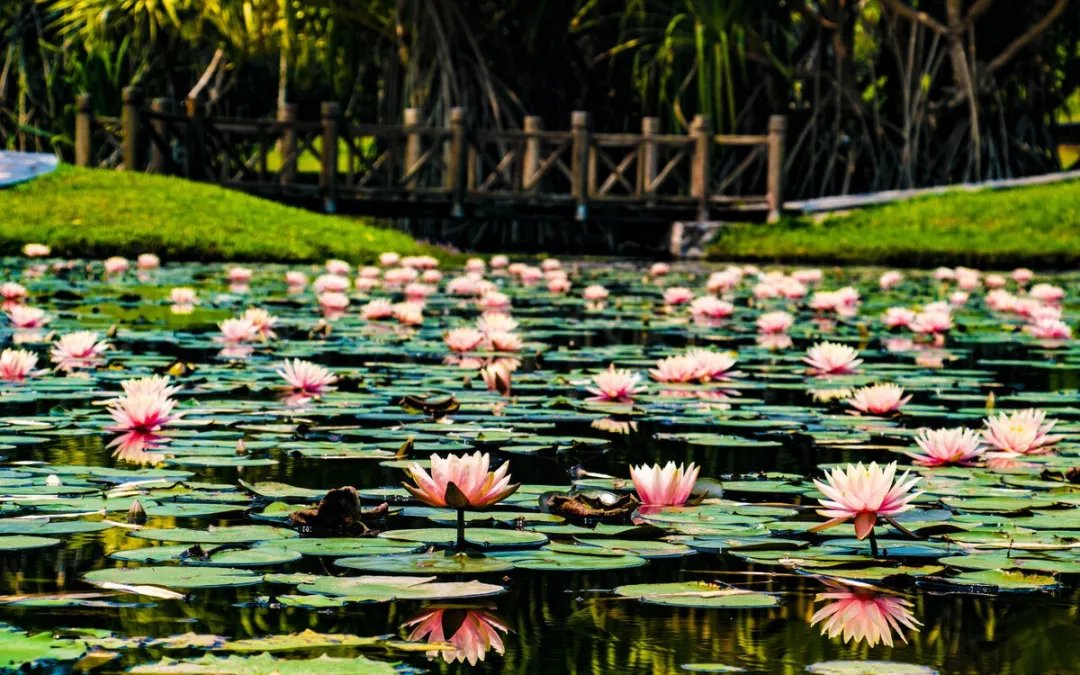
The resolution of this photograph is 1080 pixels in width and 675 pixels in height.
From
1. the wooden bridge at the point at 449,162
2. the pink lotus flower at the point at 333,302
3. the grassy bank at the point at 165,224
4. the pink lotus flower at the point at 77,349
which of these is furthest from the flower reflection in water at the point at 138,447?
the wooden bridge at the point at 449,162

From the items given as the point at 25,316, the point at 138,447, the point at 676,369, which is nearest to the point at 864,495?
the point at 138,447

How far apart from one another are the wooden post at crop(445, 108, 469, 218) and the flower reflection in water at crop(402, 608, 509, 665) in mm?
16634

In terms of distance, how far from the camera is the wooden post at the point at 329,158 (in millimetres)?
18656

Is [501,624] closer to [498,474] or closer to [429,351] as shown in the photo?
[498,474]

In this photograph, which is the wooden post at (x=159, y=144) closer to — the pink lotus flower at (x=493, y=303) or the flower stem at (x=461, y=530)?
the pink lotus flower at (x=493, y=303)

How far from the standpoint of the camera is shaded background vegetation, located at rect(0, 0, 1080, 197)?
1959cm

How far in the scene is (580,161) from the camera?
1884cm

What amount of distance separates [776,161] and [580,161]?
208 cm

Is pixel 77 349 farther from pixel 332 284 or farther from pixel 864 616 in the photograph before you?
pixel 332 284

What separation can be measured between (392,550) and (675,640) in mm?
634

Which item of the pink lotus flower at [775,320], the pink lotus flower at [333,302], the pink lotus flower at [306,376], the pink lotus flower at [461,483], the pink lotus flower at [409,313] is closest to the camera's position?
the pink lotus flower at [461,483]

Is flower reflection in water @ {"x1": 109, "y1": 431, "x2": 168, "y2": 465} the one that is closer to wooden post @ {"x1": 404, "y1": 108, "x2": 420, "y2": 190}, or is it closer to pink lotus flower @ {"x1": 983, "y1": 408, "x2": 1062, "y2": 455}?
pink lotus flower @ {"x1": 983, "y1": 408, "x2": 1062, "y2": 455}

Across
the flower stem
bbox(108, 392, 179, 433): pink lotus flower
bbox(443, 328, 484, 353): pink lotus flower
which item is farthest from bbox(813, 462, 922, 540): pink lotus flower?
bbox(443, 328, 484, 353): pink lotus flower

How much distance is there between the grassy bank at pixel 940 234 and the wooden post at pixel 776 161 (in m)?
0.48
